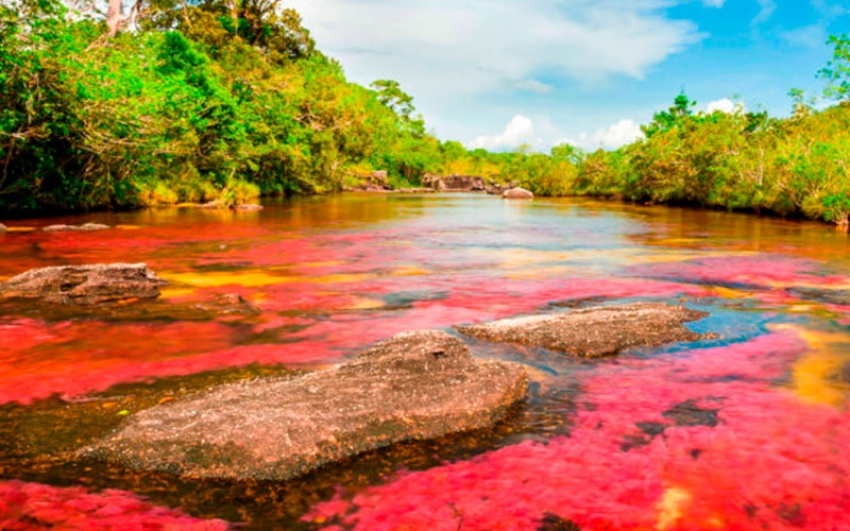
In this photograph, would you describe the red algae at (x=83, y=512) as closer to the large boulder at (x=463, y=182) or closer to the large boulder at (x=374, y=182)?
the large boulder at (x=374, y=182)

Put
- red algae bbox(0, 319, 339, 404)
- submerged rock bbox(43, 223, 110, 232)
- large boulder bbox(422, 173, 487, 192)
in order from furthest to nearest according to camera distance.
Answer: large boulder bbox(422, 173, 487, 192) < submerged rock bbox(43, 223, 110, 232) < red algae bbox(0, 319, 339, 404)

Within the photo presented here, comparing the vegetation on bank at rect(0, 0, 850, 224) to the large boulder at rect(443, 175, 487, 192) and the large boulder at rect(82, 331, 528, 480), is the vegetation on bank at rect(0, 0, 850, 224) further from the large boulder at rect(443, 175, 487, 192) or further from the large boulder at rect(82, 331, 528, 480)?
the large boulder at rect(443, 175, 487, 192)

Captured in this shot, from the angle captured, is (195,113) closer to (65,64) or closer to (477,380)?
(65,64)

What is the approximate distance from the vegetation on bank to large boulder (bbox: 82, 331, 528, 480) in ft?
44.1

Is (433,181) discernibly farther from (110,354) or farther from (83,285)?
A: (110,354)

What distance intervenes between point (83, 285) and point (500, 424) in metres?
5.38

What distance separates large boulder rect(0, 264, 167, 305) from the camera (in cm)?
686

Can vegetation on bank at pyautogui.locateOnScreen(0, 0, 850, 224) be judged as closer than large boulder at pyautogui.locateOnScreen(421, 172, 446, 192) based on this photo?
Yes

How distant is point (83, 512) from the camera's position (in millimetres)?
2697

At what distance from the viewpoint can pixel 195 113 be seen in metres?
21.0

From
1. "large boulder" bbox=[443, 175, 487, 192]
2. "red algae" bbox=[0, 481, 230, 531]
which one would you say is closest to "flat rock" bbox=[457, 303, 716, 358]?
"red algae" bbox=[0, 481, 230, 531]

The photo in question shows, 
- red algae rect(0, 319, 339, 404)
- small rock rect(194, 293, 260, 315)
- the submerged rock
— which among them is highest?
the submerged rock

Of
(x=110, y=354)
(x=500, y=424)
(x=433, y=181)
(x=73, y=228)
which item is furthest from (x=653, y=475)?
(x=433, y=181)

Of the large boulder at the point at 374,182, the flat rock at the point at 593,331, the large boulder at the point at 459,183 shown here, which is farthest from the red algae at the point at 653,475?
the large boulder at the point at 459,183
